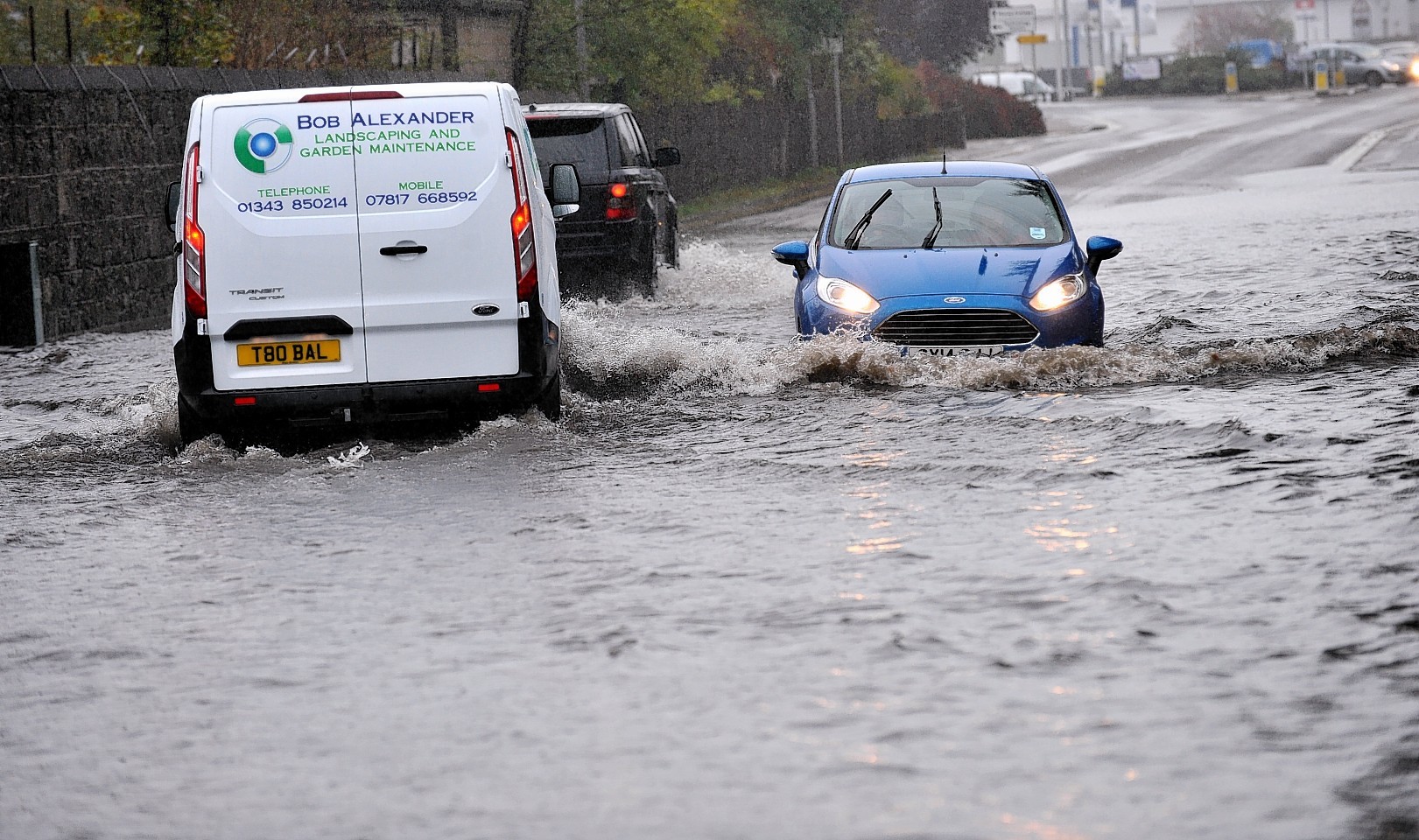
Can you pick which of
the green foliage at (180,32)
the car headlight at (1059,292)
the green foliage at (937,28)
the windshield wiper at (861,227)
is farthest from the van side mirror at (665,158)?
the green foliage at (937,28)

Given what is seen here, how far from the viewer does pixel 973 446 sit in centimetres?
941

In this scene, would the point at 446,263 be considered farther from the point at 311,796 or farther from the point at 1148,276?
the point at 1148,276

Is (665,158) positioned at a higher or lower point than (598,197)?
higher

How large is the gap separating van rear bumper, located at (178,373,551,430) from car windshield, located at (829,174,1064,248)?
352 cm

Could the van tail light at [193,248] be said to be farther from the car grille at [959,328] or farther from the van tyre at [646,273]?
the van tyre at [646,273]

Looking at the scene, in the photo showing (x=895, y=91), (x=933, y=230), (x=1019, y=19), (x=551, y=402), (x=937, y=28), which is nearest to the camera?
(x=551, y=402)

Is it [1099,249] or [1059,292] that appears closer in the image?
[1059,292]

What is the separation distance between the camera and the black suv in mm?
17141

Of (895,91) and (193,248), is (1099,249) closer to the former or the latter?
(193,248)

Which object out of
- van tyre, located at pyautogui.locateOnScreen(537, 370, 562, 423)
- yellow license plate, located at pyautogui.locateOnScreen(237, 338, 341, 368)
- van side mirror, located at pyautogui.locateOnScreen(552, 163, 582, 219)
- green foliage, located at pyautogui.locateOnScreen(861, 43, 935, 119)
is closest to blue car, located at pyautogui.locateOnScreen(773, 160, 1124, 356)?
van side mirror, located at pyautogui.locateOnScreen(552, 163, 582, 219)

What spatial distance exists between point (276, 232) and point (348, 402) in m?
0.88

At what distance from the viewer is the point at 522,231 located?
31.6 feet

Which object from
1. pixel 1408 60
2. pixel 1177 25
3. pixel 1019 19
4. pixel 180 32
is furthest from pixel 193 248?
pixel 1177 25

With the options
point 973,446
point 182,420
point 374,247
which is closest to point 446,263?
point 374,247
